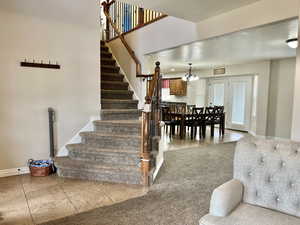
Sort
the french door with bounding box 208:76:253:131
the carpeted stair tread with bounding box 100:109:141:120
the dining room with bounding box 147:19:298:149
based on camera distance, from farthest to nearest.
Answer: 1. the french door with bounding box 208:76:253:131
2. the dining room with bounding box 147:19:298:149
3. the carpeted stair tread with bounding box 100:109:141:120

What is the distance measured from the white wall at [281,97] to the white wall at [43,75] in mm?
5675

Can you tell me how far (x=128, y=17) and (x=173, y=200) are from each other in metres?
5.09

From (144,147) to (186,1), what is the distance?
86.3 inches

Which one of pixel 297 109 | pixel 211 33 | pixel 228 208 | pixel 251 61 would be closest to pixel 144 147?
pixel 228 208

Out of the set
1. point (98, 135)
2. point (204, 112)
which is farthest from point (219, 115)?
point (98, 135)

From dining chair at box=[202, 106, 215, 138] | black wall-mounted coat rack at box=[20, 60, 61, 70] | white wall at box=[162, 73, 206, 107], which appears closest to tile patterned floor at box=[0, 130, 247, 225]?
black wall-mounted coat rack at box=[20, 60, 61, 70]

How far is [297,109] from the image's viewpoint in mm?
2666

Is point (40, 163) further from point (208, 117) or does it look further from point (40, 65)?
Result: point (208, 117)

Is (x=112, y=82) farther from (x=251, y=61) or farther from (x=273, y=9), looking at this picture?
(x=251, y=61)

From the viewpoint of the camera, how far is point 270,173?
1616mm

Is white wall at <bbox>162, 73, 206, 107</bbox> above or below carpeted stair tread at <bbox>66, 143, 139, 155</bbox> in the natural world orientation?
above

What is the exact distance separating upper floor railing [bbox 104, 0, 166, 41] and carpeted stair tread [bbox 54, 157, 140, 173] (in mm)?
3375

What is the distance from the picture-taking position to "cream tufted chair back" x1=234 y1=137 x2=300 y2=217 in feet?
4.98

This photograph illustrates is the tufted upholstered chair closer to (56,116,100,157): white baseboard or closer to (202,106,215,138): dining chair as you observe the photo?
(56,116,100,157): white baseboard
